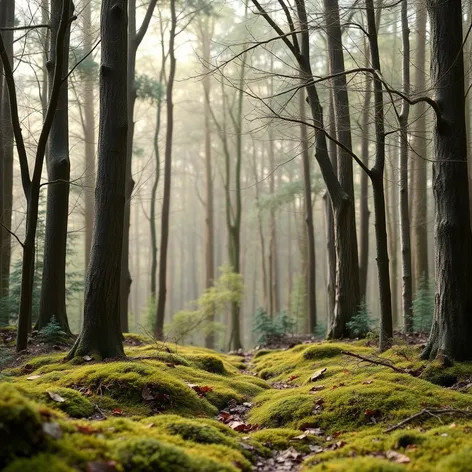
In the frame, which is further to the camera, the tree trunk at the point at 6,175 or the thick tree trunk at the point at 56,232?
the tree trunk at the point at 6,175

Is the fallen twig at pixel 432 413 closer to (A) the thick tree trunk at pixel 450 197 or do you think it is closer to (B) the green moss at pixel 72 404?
(A) the thick tree trunk at pixel 450 197

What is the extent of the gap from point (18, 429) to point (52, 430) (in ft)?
0.73

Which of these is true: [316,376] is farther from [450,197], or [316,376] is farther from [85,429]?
[85,429]

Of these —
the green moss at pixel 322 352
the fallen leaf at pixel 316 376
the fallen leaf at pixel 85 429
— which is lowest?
the fallen leaf at pixel 316 376

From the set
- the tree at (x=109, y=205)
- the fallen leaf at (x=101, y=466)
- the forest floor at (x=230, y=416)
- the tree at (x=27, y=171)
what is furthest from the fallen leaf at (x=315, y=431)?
the tree at (x=27, y=171)

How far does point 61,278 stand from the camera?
382 inches

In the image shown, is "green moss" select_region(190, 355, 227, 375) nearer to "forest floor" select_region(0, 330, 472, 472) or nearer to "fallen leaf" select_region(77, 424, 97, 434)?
"forest floor" select_region(0, 330, 472, 472)

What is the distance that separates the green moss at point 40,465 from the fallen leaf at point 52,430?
0.20 metres

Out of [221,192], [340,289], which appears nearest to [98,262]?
[340,289]

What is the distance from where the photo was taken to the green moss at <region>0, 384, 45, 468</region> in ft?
8.11

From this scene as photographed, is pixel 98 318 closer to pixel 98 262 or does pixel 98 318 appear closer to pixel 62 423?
pixel 98 262

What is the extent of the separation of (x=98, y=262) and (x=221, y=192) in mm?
36115

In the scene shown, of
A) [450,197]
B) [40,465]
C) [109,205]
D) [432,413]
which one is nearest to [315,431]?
[432,413]

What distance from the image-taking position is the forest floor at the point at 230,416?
2.77m
